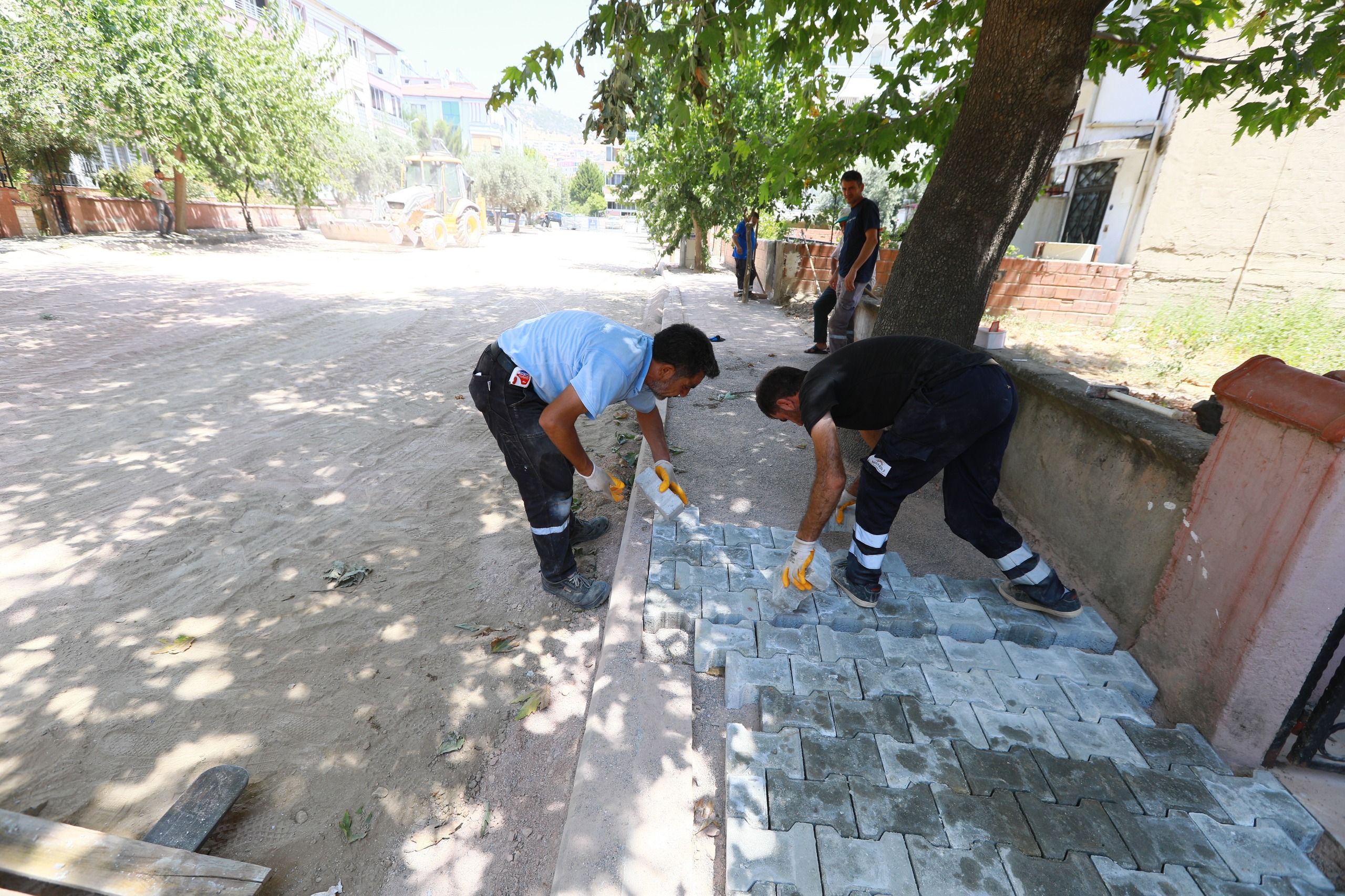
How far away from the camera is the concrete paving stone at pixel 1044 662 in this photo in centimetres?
260

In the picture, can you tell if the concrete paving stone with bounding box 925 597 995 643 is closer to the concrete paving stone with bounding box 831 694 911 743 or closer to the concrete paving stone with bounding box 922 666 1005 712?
the concrete paving stone with bounding box 922 666 1005 712

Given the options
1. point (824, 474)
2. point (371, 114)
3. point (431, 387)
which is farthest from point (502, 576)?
point (371, 114)

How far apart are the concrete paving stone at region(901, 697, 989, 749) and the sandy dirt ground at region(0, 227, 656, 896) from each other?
1.28 meters

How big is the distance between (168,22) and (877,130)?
67.4 ft

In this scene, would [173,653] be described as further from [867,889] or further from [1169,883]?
[1169,883]

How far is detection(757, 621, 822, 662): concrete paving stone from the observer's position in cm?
263

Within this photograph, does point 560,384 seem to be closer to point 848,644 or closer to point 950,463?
point 848,644

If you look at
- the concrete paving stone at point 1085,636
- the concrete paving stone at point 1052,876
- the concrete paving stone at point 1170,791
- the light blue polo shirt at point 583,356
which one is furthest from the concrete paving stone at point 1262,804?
the light blue polo shirt at point 583,356

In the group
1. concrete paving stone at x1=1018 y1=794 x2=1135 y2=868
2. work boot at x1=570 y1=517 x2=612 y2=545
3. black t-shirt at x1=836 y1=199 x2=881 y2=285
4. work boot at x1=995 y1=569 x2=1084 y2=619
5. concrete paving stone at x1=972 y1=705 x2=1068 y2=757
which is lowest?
work boot at x1=570 y1=517 x2=612 y2=545

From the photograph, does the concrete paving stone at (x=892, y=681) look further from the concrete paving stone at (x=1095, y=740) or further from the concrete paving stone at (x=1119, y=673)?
the concrete paving stone at (x=1119, y=673)

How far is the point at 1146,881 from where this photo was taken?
1.81 meters

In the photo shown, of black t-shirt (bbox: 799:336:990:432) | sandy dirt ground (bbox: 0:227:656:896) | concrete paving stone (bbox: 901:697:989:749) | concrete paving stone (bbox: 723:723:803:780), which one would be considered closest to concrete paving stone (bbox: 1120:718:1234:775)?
concrete paving stone (bbox: 901:697:989:749)

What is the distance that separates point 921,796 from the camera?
6.68 feet

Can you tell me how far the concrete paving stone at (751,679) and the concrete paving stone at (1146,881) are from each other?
1.06 meters
